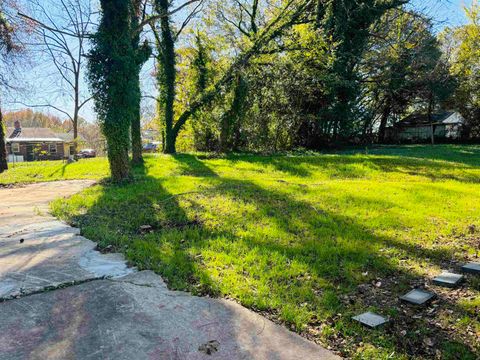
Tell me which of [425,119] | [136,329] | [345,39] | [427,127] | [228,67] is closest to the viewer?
[136,329]

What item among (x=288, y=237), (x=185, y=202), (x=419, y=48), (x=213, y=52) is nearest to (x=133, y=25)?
(x=185, y=202)

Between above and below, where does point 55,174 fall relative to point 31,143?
below

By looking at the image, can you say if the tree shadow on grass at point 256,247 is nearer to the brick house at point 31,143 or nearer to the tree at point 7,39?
the tree at point 7,39

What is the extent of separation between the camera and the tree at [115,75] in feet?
22.4

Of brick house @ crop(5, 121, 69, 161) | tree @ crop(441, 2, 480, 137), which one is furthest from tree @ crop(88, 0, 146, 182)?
brick house @ crop(5, 121, 69, 161)

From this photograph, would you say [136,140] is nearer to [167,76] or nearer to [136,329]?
[167,76]

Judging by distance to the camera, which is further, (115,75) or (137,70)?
(137,70)

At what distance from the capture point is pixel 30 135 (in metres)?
38.7

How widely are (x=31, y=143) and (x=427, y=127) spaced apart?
39089mm

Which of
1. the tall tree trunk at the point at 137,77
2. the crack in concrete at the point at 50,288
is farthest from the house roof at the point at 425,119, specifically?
the crack in concrete at the point at 50,288

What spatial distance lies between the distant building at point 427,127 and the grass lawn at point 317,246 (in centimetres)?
1994

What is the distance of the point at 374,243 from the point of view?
11.9 feet

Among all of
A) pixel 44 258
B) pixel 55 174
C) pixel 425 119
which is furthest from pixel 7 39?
pixel 425 119

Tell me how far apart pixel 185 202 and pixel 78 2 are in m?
12.1
